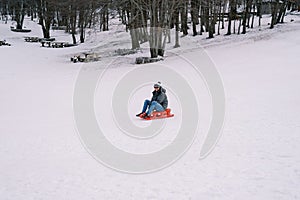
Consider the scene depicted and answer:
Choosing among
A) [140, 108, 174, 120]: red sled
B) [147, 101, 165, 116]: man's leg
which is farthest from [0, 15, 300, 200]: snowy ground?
[147, 101, 165, 116]: man's leg

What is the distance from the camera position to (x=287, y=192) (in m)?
4.80

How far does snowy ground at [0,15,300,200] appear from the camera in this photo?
5270 millimetres

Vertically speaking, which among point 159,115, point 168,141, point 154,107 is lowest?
point 168,141

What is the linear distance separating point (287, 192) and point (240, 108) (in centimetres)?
597

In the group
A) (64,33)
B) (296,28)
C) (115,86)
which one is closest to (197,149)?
(115,86)

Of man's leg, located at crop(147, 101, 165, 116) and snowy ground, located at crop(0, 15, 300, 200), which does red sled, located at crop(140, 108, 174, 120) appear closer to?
man's leg, located at crop(147, 101, 165, 116)

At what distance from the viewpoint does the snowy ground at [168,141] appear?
527 centimetres

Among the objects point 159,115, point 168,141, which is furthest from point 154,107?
point 168,141

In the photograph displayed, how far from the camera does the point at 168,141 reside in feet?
25.4

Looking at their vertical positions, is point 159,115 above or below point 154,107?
below

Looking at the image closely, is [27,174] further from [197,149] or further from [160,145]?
[197,149]

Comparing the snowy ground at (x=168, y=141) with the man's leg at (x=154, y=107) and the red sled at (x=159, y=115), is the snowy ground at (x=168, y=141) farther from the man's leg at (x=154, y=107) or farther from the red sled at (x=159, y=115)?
→ the man's leg at (x=154, y=107)

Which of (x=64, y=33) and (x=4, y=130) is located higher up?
(x=64, y=33)

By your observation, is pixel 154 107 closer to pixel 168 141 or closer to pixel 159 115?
pixel 159 115
